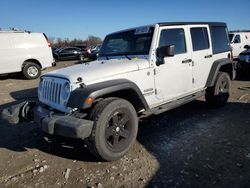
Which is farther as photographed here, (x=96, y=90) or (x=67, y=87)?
(x=67, y=87)

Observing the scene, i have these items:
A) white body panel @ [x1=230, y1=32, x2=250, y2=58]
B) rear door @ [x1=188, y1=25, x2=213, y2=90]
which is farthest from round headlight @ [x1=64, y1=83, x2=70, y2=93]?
white body panel @ [x1=230, y1=32, x2=250, y2=58]

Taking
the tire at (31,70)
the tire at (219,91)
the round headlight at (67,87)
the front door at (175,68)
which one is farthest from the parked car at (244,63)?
the tire at (31,70)

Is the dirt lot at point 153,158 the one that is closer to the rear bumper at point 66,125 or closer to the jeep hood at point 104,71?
the rear bumper at point 66,125

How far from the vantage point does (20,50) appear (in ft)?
39.0

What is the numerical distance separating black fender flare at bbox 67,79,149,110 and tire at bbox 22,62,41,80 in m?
9.67

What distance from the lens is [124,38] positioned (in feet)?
16.1

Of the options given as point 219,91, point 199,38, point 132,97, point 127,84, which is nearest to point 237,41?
point 219,91

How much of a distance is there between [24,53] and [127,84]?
9712mm

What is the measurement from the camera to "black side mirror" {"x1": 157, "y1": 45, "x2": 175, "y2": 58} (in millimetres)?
4098

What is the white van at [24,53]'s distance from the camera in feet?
38.0

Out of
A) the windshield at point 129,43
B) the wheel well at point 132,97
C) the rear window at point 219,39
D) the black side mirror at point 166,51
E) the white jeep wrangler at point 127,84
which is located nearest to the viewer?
the white jeep wrangler at point 127,84

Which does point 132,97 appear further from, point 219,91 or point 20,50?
point 20,50

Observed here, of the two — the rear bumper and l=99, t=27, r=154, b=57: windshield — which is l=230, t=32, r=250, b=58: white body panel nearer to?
l=99, t=27, r=154, b=57: windshield

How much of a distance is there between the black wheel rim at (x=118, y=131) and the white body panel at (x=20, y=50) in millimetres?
9694
